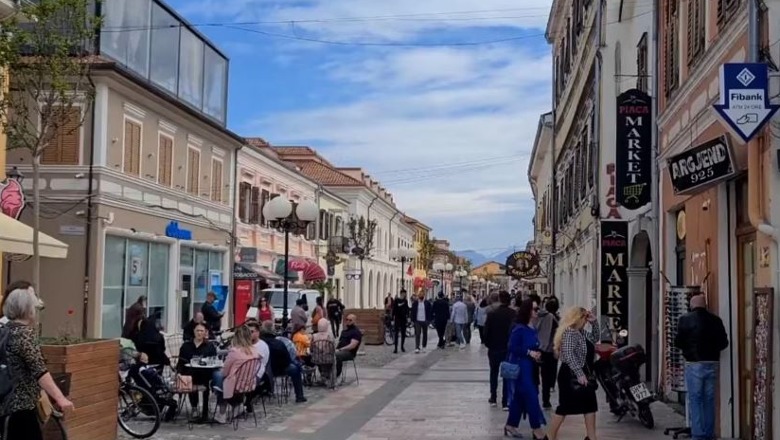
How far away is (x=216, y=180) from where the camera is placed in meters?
31.6

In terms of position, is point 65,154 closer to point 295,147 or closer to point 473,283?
point 295,147

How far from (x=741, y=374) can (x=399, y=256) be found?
31.1m

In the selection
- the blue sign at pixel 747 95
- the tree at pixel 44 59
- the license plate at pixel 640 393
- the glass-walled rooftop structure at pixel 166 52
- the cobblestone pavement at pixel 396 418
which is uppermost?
the glass-walled rooftop structure at pixel 166 52

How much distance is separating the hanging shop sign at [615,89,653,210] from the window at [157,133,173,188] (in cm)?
1452

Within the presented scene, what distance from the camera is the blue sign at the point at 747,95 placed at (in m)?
8.78

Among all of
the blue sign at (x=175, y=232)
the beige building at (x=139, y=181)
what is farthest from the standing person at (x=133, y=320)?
the blue sign at (x=175, y=232)

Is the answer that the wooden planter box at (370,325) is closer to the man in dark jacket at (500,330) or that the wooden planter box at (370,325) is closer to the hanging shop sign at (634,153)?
the hanging shop sign at (634,153)

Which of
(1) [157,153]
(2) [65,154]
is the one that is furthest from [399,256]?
(2) [65,154]

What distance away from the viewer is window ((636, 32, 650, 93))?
17.3m

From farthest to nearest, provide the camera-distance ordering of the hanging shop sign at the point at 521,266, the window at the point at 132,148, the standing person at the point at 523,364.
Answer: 1. the hanging shop sign at the point at 521,266
2. the window at the point at 132,148
3. the standing person at the point at 523,364

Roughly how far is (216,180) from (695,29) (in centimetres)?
2134

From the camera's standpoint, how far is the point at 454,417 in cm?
1362

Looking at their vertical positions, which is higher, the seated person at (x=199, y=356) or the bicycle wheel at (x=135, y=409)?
the seated person at (x=199, y=356)

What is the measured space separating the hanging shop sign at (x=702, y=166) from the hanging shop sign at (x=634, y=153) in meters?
4.24
